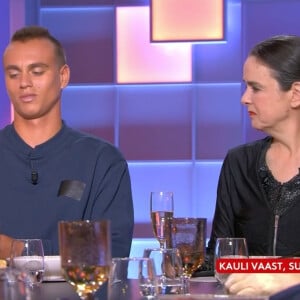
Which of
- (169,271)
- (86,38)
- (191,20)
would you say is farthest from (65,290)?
(86,38)

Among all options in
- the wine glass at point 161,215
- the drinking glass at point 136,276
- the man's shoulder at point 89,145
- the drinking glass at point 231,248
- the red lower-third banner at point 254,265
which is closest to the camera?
the drinking glass at point 136,276

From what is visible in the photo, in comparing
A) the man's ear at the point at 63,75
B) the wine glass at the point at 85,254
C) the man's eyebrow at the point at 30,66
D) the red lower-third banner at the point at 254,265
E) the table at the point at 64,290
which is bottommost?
the table at the point at 64,290

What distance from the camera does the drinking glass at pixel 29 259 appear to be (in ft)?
6.05

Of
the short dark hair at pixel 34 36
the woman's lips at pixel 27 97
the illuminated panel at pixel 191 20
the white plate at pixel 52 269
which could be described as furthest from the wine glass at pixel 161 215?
the illuminated panel at pixel 191 20

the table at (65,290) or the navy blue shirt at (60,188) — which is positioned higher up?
the navy blue shirt at (60,188)

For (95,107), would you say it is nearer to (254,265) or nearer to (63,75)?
(63,75)

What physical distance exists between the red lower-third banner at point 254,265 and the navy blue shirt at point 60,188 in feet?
2.55

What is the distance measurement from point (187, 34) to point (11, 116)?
4.05ft

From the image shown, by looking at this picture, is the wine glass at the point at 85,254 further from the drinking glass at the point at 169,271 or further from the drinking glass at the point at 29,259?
the drinking glass at the point at 29,259

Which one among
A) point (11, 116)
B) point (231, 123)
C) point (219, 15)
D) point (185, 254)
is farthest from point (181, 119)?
point (185, 254)

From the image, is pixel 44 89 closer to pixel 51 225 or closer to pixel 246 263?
pixel 51 225

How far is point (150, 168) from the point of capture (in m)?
5.39

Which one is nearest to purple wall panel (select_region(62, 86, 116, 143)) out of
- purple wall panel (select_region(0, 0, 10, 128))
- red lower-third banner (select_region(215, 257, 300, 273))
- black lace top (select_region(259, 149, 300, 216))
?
purple wall panel (select_region(0, 0, 10, 128))

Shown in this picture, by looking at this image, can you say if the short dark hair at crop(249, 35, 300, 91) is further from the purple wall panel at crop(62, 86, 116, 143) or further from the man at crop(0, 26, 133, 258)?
the purple wall panel at crop(62, 86, 116, 143)
